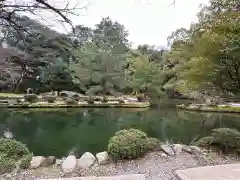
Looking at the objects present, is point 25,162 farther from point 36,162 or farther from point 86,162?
point 86,162

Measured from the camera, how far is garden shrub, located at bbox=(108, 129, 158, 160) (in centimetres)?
383

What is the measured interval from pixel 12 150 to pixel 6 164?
0.39 metres

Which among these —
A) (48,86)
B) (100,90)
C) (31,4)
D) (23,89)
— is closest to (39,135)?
(31,4)

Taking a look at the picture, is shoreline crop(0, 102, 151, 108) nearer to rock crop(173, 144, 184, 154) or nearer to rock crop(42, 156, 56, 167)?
rock crop(42, 156, 56, 167)

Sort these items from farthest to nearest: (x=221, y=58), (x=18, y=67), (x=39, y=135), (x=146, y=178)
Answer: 1. (x=39, y=135)
2. (x=221, y=58)
3. (x=146, y=178)
4. (x=18, y=67)

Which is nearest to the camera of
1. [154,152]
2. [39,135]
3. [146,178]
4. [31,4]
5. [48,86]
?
[31,4]

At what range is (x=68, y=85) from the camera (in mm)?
21828

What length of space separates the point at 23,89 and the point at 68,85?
4232 millimetres

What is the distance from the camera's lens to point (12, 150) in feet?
11.9

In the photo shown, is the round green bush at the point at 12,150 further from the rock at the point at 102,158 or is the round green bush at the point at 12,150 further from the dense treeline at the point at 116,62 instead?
the rock at the point at 102,158

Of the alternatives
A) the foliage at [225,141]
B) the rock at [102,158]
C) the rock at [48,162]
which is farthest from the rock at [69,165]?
the foliage at [225,141]

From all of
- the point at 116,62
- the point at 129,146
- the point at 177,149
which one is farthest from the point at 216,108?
the point at 129,146

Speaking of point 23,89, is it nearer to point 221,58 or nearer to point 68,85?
point 68,85

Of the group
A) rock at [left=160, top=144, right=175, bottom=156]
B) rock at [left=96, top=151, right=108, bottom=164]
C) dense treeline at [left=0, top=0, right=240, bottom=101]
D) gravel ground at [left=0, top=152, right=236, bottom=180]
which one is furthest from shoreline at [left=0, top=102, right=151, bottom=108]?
gravel ground at [left=0, top=152, right=236, bottom=180]
